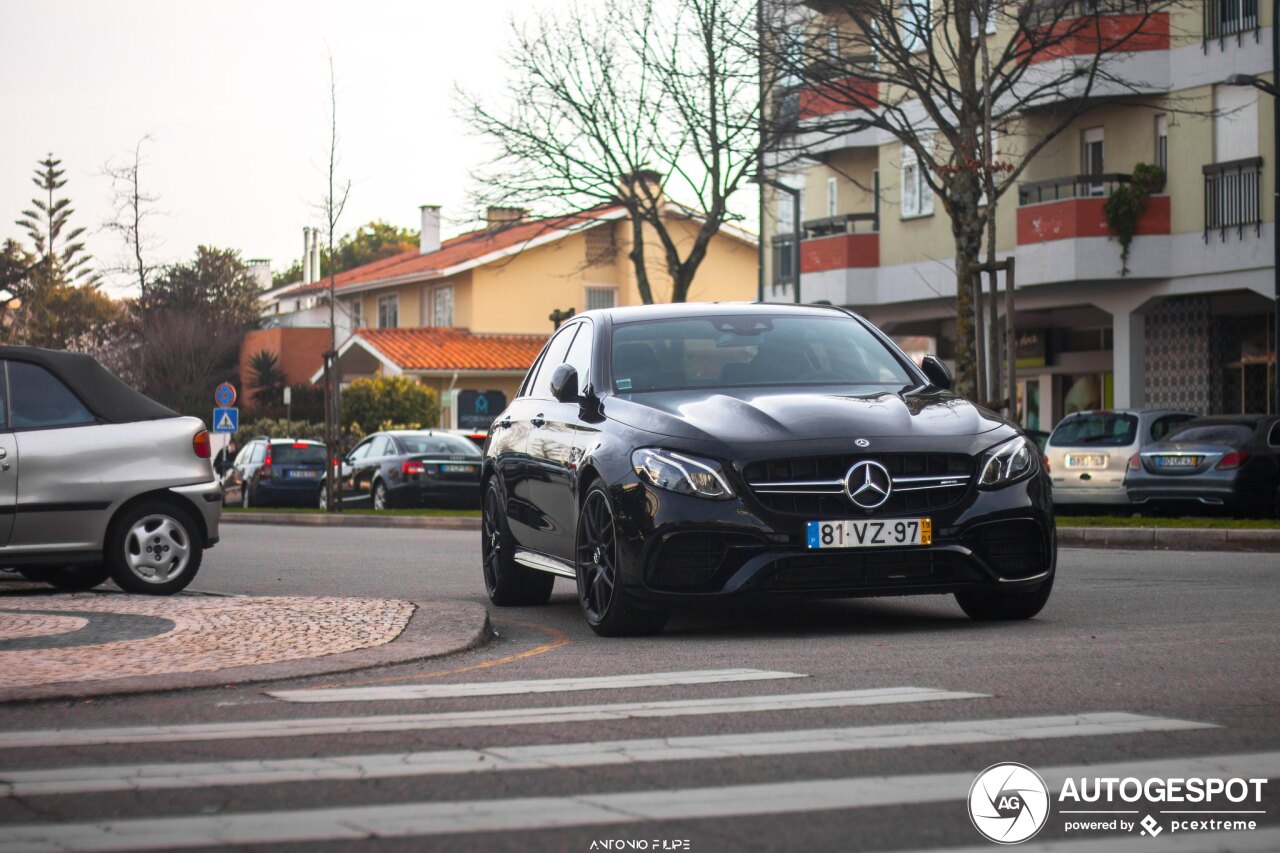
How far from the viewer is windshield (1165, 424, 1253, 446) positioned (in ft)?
76.5

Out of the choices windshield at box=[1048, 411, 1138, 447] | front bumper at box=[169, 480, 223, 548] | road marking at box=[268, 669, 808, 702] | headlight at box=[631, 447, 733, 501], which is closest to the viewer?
road marking at box=[268, 669, 808, 702]

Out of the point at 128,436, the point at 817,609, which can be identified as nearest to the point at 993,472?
the point at 817,609

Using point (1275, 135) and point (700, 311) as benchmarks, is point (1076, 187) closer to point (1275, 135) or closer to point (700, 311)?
point (1275, 135)

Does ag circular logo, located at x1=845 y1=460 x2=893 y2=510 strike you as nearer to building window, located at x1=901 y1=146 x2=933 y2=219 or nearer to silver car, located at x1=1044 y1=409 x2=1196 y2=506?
silver car, located at x1=1044 y1=409 x2=1196 y2=506

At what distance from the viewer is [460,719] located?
6289 millimetres

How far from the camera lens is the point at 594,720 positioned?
6156mm

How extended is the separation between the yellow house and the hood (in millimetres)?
48176

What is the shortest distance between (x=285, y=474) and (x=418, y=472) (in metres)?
6.57

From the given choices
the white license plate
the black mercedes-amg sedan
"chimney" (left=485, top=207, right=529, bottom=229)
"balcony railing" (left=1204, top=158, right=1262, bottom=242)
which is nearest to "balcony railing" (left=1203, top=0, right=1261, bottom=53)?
"balcony railing" (left=1204, top=158, right=1262, bottom=242)

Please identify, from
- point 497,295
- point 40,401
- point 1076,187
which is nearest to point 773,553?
point 40,401

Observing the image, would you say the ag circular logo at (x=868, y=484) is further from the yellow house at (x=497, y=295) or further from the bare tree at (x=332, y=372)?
the yellow house at (x=497, y=295)

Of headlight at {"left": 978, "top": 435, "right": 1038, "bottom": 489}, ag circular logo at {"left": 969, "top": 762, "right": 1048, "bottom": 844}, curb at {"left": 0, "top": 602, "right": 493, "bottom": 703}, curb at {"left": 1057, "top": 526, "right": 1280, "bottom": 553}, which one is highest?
headlight at {"left": 978, "top": 435, "right": 1038, "bottom": 489}

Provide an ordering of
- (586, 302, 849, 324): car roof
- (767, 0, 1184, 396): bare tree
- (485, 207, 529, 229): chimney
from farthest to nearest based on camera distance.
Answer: (485, 207, 529, 229): chimney → (767, 0, 1184, 396): bare tree → (586, 302, 849, 324): car roof

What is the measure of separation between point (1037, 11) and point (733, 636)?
67.1 feet
